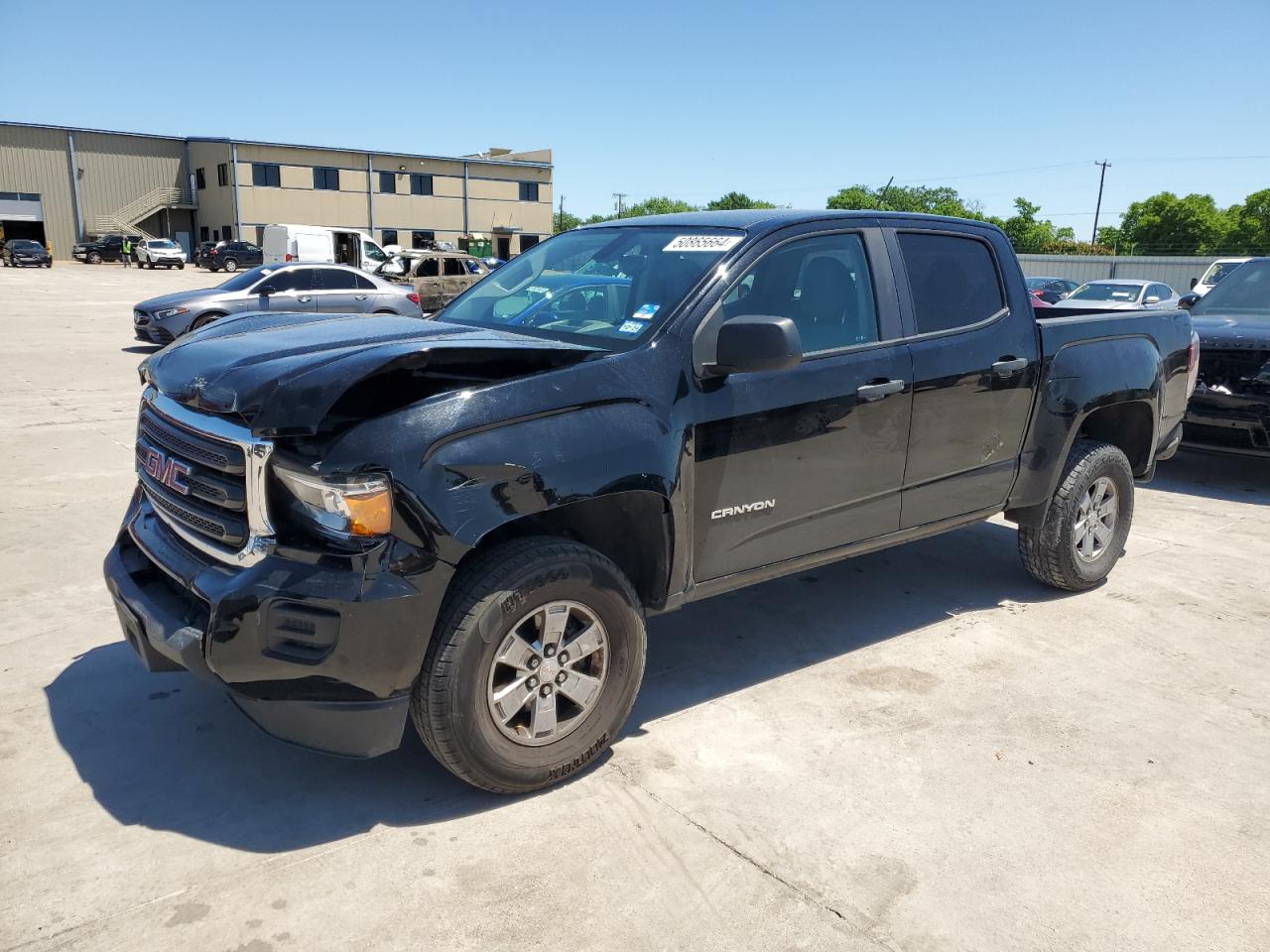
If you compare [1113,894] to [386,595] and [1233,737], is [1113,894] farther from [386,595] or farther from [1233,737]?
[386,595]

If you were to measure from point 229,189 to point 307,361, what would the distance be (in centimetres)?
6134

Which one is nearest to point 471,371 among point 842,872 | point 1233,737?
point 842,872

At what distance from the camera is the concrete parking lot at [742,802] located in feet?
8.70

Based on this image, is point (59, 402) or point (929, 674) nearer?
point (929, 674)

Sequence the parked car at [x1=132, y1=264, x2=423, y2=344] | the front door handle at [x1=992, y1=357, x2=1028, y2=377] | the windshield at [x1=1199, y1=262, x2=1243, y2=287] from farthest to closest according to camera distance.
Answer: the windshield at [x1=1199, y1=262, x2=1243, y2=287] < the parked car at [x1=132, y1=264, x2=423, y2=344] < the front door handle at [x1=992, y1=357, x2=1028, y2=377]

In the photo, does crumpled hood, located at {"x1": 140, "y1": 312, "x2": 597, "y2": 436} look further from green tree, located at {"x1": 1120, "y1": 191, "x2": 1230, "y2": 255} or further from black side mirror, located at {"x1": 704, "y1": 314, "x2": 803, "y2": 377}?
green tree, located at {"x1": 1120, "y1": 191, "x2": 1230, "y2": 255}

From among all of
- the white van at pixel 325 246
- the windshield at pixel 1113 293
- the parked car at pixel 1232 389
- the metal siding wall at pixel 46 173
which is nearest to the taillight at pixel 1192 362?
the parked car at pixel 1232 389

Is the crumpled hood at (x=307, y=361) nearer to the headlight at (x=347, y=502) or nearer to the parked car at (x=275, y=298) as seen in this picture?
the headlight at (x=347, y=502)

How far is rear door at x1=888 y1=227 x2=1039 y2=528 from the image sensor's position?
168 inches

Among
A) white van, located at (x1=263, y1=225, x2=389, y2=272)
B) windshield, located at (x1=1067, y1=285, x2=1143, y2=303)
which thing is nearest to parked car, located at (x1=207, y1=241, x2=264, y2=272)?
white van, located at (x1=263, y1=225, x2=389, y2=272)

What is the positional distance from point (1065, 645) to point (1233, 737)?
0.93 meters

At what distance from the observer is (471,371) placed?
2.99m

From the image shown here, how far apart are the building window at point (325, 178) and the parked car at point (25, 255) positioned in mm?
16652

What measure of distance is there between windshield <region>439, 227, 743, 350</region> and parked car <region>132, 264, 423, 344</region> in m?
11.0
